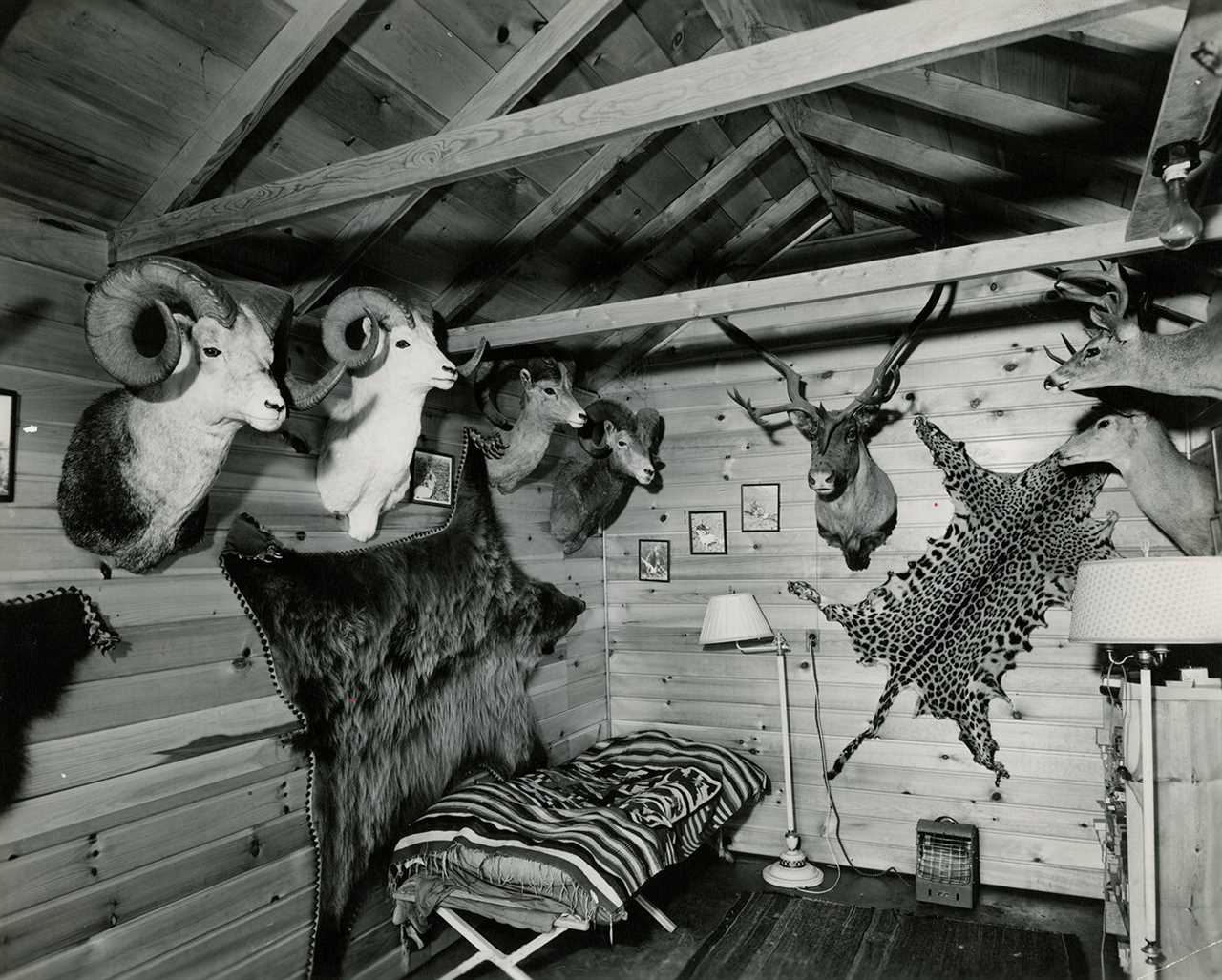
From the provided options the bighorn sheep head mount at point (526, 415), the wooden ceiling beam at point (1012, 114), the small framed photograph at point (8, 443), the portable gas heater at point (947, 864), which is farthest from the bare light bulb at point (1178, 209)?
the portable gas heater at point (947, 864)

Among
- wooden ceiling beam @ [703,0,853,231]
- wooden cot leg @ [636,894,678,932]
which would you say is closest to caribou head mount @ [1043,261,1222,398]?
wooden ceiling beam @ [703,0,853,231]

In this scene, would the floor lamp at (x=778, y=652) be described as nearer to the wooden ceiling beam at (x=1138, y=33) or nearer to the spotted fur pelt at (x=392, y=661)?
the spotted fur pelt at (x=392, y=661)

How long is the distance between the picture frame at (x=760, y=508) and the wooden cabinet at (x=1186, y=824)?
201 centimetres

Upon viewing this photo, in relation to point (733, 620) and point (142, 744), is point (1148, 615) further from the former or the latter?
point (142, 744)

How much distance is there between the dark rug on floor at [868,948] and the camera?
3.16 m

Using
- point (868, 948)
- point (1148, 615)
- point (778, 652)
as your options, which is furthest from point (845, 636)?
point (1148, 615)

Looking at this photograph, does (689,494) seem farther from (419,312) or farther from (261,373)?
(261,373)

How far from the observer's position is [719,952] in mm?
3361

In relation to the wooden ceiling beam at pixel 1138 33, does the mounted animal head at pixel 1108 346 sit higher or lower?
lower

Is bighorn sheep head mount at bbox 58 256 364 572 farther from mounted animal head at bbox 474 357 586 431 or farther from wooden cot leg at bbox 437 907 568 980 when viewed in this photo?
wooden cot leg at bbox 437 907 568 980

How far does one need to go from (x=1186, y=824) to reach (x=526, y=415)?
2.80 meters

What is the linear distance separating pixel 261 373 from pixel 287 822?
4.99 feet

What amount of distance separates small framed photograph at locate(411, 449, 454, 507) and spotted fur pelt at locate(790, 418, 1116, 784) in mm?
2124

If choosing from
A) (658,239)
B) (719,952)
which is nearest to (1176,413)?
(658,239)
